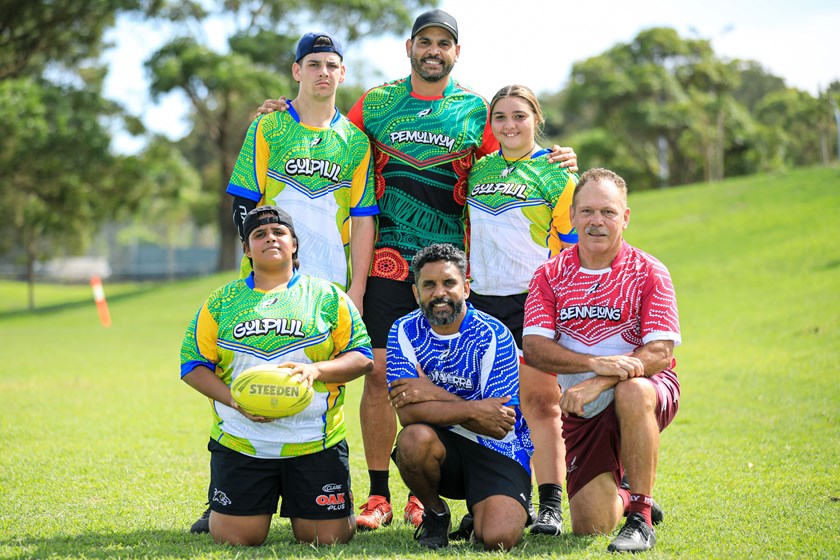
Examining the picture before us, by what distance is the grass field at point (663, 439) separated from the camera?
4.60 metres

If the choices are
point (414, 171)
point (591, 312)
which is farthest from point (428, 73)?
point (591, 312)

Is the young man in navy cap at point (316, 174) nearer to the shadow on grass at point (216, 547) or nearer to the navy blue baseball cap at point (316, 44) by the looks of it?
the navy blue baseball cap at point (316, 44)

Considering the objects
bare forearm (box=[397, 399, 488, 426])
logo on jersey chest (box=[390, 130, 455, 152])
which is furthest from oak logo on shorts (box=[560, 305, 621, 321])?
logo on jersey chest (box=[390, 130, 455, 152])

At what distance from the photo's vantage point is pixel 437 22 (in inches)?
222

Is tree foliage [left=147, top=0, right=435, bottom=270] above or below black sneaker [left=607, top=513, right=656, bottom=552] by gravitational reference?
above

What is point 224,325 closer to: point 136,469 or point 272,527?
point 272,527

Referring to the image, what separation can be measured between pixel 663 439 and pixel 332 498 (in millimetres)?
3870

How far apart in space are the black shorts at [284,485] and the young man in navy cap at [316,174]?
3.81 ft

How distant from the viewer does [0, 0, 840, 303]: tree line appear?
2902cm

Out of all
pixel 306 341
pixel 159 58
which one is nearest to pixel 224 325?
pixel 306 341

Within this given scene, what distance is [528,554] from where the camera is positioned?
4340 millimetres

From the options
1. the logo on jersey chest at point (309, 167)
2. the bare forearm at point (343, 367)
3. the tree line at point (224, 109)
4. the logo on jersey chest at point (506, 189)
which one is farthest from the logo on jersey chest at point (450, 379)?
the tree line at point (224, 109)

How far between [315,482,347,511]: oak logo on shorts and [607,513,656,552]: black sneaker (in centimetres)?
144

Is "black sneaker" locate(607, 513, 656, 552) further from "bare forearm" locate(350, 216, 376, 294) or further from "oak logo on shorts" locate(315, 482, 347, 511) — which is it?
"bare forearm" locate(350, 216, 376, 294)
